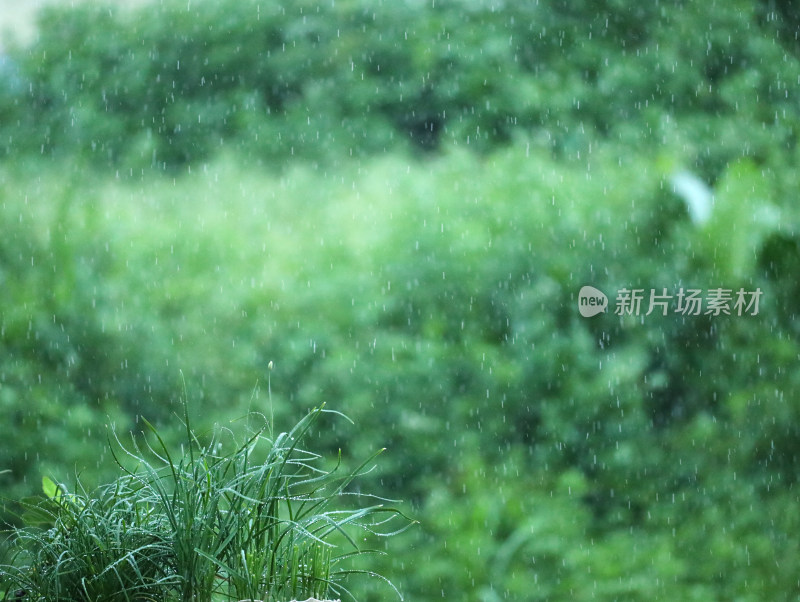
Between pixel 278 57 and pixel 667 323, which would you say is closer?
pixel 667 323

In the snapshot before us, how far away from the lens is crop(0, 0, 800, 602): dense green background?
228cm

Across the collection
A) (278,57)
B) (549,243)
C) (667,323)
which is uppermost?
(278,57)

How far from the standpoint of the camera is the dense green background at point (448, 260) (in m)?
2.28

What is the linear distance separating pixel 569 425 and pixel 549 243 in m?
0.50

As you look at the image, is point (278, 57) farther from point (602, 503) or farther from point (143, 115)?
point (602, 503)

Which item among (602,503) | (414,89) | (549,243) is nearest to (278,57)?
(414,89)

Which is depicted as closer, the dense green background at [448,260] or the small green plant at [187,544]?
the small green plant at [187,544]

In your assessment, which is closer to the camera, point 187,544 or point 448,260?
point 187,544

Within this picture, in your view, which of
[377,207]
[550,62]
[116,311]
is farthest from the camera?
[550,62]

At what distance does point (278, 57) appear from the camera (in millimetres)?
2639

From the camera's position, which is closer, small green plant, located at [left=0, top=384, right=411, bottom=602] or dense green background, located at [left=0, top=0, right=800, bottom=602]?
small green plant, located at [left=0, top=384, right=411, bottom=602]

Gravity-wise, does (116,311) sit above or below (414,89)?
below

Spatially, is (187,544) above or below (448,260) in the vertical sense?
above

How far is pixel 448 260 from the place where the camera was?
2.39m
